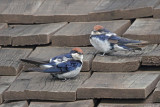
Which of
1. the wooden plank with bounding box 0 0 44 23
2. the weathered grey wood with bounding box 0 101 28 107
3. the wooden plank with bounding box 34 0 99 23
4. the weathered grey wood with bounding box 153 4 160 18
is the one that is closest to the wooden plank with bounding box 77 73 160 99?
the weathered grey wood with bounding box 0 101 28 107

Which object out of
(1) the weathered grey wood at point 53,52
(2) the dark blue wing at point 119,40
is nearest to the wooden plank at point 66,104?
(1) the weathered grey wood at point 53,52

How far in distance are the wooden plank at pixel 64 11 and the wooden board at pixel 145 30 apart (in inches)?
27.4

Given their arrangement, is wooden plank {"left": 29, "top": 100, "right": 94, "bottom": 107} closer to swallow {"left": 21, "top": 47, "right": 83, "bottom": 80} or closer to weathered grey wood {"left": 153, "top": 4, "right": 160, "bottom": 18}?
swallow {"left": 21, "top": 47, "right": 83, "bottom": 80}

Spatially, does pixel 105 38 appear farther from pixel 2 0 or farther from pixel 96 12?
pixel 2 0

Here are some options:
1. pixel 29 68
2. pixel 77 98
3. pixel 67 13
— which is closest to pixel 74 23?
pixel 67 13

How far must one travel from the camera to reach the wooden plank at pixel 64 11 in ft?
23.7

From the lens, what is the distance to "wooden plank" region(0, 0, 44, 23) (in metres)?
7.39

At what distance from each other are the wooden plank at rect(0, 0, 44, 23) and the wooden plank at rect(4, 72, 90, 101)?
1.42 m

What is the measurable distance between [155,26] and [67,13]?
1159 mm

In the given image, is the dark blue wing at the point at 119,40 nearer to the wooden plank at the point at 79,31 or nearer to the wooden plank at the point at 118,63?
the wooden plank at the point at 118,63

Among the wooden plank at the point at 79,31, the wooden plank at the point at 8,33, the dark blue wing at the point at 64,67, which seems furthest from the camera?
the wooden plank at the point at 8,33

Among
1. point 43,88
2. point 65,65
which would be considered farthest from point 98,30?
point 43,88

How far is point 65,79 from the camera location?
600cm

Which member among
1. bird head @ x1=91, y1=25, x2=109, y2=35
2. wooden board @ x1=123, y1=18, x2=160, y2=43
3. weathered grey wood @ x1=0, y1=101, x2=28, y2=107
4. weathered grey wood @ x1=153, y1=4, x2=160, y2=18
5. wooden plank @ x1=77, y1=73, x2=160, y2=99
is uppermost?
weathered grey wood @ x1=153, y1=4, x2=160, y2=18
